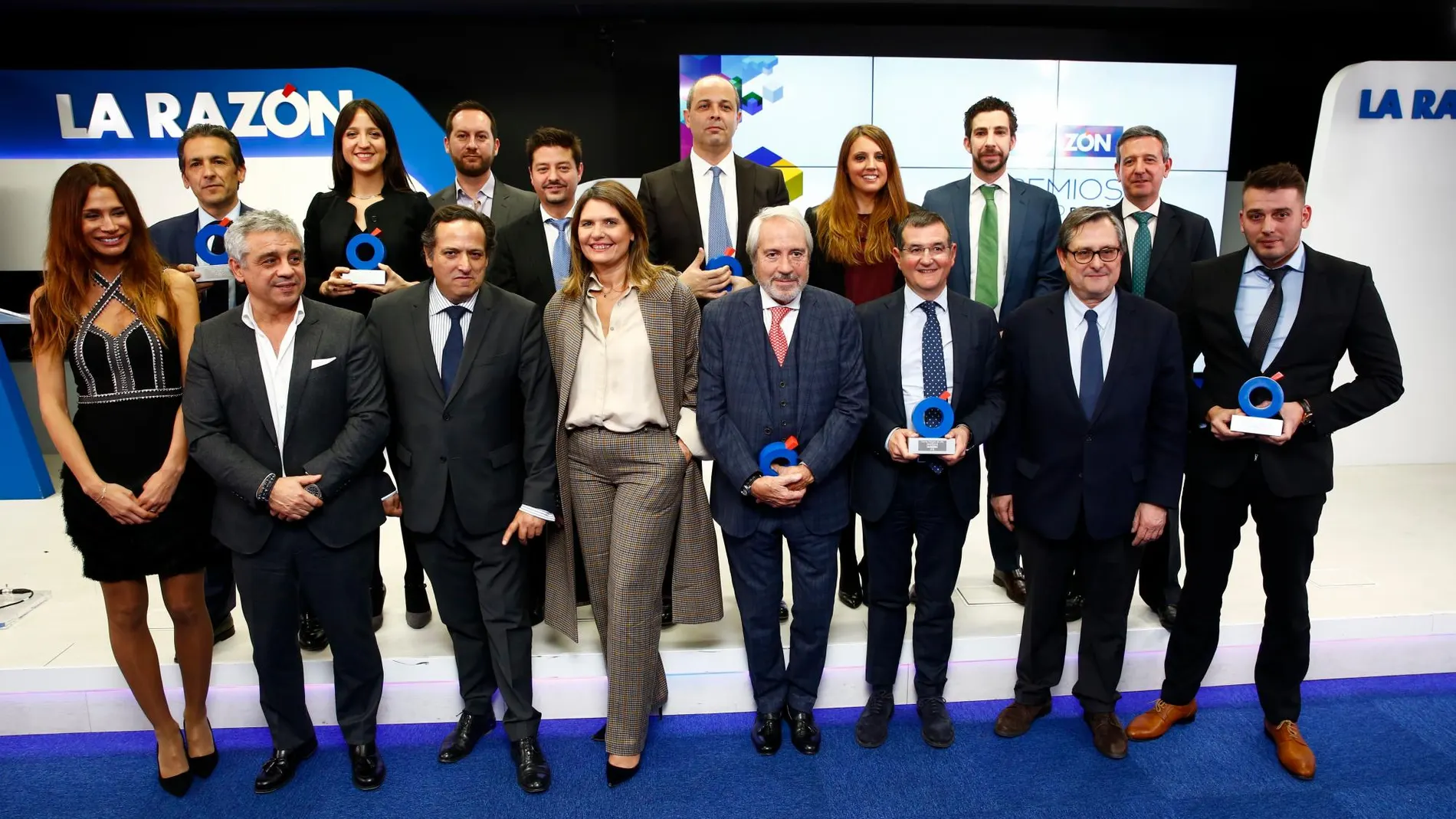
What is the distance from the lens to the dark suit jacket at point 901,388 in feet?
10.1

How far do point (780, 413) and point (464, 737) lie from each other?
1644 millimetres

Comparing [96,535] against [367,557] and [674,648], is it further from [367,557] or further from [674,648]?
[674,648]

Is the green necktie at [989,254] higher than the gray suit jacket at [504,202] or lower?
lower

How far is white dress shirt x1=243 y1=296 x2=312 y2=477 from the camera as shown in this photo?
283cm

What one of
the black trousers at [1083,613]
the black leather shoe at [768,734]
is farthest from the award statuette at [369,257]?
the black trousers at [1083,613]

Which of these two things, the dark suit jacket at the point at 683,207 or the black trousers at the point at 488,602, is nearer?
the black trousers at the point at 488,602

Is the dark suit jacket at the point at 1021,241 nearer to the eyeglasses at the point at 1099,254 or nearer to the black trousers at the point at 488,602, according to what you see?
the eyeglasses at the point at 1099,254

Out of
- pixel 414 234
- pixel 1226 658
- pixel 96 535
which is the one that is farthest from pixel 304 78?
pixel 1226 658

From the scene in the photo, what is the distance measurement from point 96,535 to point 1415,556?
580 centimetres

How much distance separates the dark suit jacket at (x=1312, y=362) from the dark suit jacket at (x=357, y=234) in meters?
2.84

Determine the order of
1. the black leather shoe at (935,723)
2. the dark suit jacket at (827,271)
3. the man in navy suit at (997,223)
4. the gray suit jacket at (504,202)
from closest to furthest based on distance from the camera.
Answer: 1. the black leather shoe at (935,723)
2. the dark suit jacket at (827,271)
3. the man in navy suit at (997,223)
4. the gray suit jacket at (504,202)

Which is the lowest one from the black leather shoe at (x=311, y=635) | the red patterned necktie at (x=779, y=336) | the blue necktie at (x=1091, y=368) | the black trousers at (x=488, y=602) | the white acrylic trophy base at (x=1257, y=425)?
the black leather shoe at (x=311, y=635)

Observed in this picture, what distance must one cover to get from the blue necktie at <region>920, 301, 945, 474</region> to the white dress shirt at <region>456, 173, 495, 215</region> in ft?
6.55

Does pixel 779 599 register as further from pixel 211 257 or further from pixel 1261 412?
pixel 211 257
